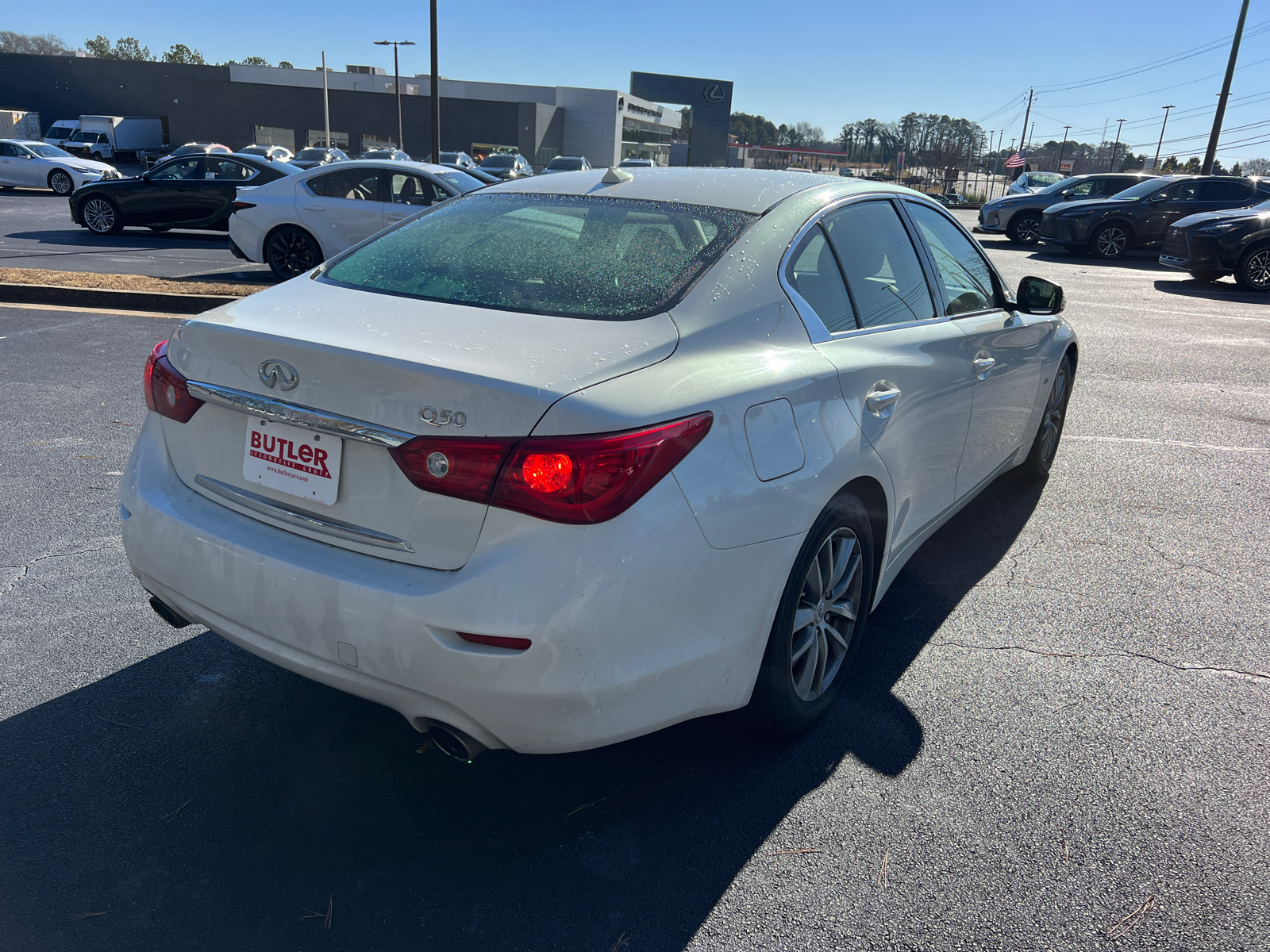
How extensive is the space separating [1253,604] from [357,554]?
366cm

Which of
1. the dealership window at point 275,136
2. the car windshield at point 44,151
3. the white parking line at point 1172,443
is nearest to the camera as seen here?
the white parking line at point 1172,443

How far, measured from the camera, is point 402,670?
2.10 metres

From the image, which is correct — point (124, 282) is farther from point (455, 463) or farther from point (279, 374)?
point (455, 463)

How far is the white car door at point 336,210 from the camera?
1118cm

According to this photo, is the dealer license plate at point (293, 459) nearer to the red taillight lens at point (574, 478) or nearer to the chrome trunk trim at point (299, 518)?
the chrome trunk trim at point (299, 518)

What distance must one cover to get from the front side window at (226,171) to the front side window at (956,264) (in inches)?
562

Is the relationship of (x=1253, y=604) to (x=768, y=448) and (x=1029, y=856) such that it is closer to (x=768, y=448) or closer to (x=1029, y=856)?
(x=1029, y=856)

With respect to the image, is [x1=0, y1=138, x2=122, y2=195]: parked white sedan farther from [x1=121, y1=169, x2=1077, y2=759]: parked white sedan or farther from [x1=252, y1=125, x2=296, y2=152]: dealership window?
[x1=252, y1=125, x2=296, y2=152]: dealership window

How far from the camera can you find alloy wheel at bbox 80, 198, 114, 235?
51.3ft

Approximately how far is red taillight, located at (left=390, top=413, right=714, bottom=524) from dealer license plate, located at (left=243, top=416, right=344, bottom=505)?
27 cm

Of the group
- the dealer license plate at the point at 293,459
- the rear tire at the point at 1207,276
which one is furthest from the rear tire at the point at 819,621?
the rear tire at the point at 1207,276

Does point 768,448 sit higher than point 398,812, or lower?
higher

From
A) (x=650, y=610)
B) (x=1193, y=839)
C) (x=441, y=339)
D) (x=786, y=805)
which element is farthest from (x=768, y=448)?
(x=1193, y=839)

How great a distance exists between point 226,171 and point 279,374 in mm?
15345
